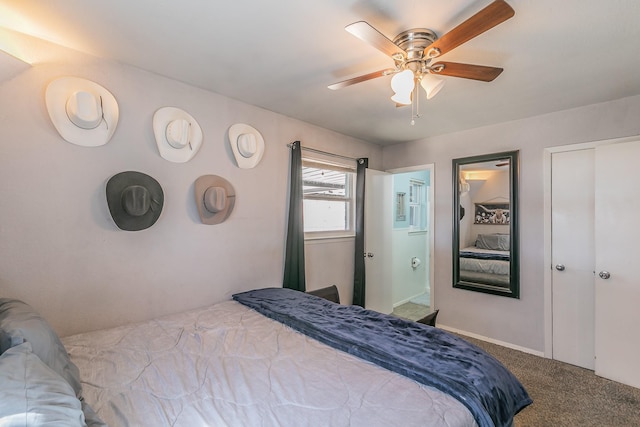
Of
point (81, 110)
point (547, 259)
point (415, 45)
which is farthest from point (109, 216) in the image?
point (547, 259)

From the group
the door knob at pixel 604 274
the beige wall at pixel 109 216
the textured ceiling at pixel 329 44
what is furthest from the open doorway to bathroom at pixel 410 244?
the beige wall at pixel 109 216

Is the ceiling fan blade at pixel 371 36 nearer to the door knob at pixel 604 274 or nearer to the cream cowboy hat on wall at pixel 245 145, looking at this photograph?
the cream cowboy hat on wall at pixel 245 145

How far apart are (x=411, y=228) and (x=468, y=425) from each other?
4127 mm

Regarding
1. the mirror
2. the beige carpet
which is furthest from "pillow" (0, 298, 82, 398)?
the mirror

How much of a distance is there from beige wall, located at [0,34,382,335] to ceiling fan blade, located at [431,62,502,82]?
5.66 ft

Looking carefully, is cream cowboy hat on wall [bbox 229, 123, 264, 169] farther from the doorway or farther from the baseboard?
the baseboard

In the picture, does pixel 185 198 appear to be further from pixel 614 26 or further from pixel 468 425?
pixel 614 26

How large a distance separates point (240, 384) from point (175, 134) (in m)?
1.81

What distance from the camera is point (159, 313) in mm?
2205

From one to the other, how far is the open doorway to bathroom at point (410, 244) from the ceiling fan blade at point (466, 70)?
2752 mm

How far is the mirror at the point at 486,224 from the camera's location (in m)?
3.12

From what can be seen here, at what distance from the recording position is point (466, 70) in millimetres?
1665

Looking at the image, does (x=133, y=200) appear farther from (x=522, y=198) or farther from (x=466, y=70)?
(x=522, y=198)

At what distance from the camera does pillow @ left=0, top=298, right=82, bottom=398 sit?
1111 mm
